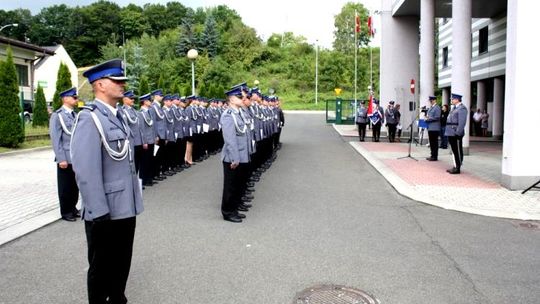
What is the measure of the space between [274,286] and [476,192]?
6797mm

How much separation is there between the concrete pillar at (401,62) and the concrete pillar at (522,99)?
17.3 m

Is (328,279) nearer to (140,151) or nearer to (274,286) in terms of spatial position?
(274,286)

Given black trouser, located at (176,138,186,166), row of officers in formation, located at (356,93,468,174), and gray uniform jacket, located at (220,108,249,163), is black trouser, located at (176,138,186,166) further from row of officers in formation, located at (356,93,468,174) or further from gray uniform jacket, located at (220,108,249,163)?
row of officers in formation, located at (356,93,468,174)

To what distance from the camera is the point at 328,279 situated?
5.32m

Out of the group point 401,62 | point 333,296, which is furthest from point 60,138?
point 401,62

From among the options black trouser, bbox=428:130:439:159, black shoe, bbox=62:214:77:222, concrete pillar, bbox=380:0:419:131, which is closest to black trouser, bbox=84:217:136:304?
black shoe, bbox=62:214:77:222

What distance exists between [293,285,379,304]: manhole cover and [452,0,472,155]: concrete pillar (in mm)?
13792

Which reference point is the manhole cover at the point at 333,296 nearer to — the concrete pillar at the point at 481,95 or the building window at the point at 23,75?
the concrete pillar at the point at 481,95

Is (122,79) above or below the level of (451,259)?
above

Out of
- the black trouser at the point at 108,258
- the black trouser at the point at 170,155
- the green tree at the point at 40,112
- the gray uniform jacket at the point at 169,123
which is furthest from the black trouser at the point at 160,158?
the green tree at the point at 40,112

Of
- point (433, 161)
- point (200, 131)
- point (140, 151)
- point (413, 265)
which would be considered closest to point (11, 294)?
point (413, 265)

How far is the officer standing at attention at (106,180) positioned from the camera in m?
3.94

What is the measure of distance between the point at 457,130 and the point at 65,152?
9.46m

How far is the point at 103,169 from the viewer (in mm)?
4105
